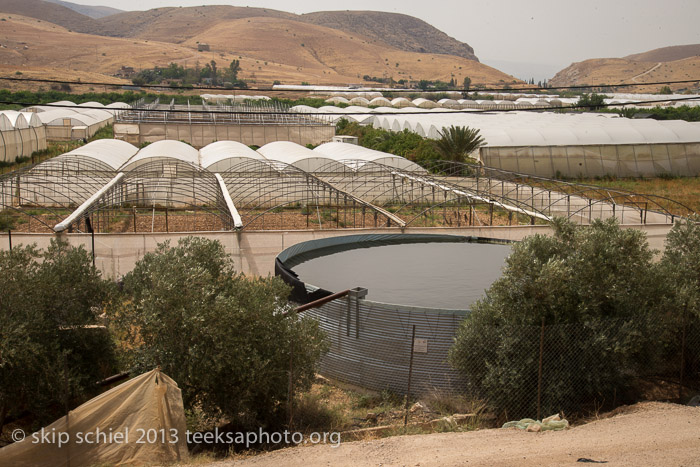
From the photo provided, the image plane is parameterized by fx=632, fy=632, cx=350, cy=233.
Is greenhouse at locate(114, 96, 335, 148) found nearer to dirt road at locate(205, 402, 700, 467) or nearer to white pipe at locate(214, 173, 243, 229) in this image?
white pipe at locate(214, 173, 243, 229)

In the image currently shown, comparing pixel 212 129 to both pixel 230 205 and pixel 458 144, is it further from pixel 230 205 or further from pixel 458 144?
pixel 230 205

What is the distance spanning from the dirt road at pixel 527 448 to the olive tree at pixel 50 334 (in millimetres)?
3688

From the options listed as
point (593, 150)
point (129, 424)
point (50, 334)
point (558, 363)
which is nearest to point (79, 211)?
point (50, 334)

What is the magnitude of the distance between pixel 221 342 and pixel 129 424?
1.84 metres

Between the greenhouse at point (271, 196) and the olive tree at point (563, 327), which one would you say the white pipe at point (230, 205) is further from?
the olive tree at point (563, 327)

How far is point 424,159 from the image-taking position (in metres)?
45.8

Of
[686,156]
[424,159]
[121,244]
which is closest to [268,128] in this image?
[424,159]

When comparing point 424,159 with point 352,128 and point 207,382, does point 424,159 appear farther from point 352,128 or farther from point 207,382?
point 207,382

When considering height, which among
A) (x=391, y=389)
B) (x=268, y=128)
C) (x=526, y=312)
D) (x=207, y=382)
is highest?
(x=268, y=128)

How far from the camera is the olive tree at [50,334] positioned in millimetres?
10508

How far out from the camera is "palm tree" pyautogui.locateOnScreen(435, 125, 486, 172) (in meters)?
43.5

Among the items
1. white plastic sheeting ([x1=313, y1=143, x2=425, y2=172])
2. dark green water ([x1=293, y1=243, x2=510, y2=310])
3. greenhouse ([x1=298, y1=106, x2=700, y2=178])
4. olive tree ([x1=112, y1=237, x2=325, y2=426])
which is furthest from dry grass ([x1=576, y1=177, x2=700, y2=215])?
olive tree ([x1=112, y1=237, x2=325, y2=426])

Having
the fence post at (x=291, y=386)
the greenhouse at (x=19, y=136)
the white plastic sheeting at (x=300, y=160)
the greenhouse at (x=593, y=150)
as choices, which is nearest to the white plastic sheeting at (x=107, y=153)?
the greenhouse at (x=19, y=136)

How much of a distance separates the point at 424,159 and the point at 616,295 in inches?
1364
